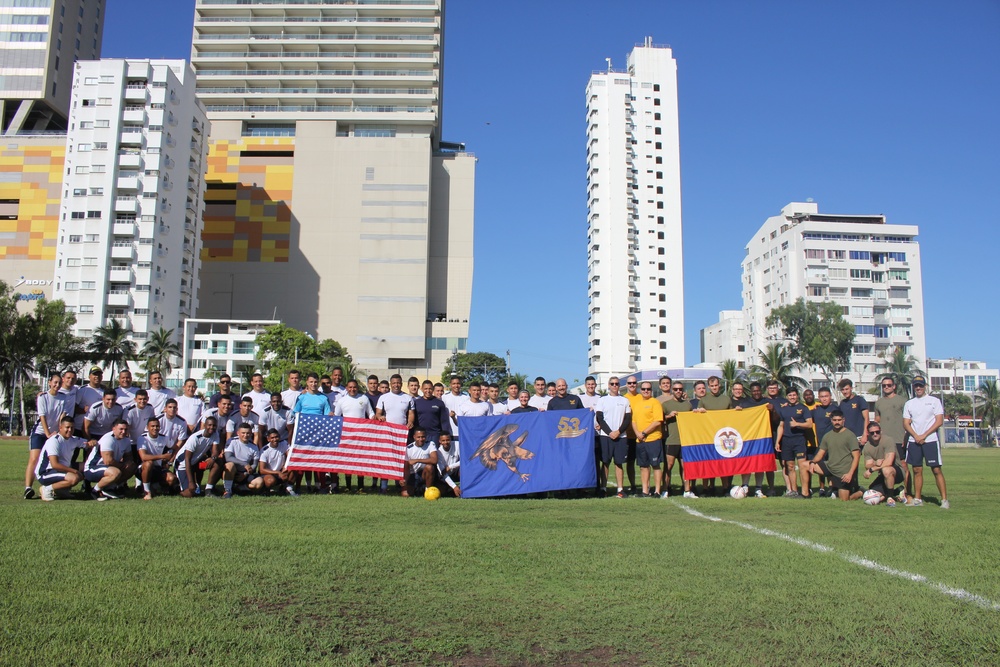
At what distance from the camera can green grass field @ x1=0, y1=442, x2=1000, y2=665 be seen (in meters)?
4.48

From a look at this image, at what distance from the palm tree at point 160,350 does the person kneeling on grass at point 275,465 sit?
67510 millimetres

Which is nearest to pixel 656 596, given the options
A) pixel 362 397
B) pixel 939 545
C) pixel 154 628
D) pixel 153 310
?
pixel 154 628

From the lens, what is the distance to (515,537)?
829 cm

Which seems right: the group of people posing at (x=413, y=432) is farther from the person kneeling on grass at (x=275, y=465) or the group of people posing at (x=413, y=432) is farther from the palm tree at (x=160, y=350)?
the palm tree at (x=160, y=350)

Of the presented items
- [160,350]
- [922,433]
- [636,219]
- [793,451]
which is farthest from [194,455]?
[636,219]

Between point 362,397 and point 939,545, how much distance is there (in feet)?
30.8

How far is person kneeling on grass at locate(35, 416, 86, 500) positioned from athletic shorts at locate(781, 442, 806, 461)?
1135cm

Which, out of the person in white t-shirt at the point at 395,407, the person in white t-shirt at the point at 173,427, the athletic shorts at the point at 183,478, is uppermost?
the person in white t-shirt at the point at 395,407

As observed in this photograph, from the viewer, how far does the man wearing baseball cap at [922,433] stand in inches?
478

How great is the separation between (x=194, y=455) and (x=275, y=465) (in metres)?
1.28

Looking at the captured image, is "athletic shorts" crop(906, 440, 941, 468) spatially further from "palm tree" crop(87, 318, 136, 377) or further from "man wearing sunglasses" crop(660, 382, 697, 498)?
"palm tree" crop(87, 318, 136, 377)

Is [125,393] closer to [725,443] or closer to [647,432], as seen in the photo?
[647,432]

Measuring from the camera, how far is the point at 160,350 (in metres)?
76.3

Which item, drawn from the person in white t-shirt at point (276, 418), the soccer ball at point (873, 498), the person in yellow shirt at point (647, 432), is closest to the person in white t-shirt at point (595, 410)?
the person in yellow shirt at point (647, 432)
